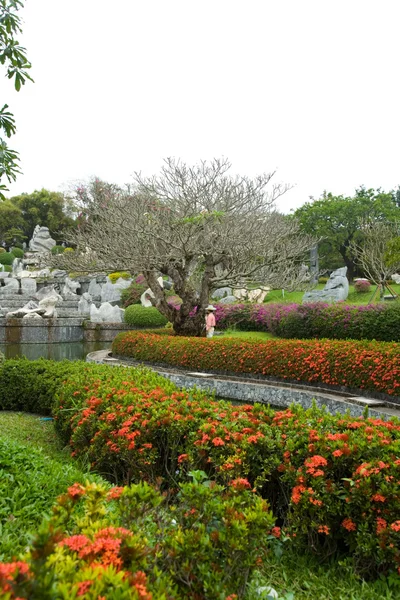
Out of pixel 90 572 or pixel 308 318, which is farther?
pixel 308 318

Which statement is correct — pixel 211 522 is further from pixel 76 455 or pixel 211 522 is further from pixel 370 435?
pixel 76 455

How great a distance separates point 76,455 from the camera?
17.3 feet

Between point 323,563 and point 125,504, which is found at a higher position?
point 125,504

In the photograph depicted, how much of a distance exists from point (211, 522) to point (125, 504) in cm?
41

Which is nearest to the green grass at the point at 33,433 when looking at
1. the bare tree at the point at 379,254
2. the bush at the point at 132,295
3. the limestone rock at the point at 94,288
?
the bare tree at the point at 379,254

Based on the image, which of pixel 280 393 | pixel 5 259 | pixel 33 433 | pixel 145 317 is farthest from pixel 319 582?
pixel 5 259

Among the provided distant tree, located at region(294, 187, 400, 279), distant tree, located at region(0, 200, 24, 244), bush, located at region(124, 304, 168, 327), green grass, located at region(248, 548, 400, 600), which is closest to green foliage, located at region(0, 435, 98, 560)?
green grass, located at region(248, 548, 400, 600)

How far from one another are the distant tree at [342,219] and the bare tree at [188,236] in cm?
2092

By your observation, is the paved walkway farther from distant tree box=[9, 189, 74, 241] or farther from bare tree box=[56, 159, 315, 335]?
distant tree box=[9, 189, 74, 241]

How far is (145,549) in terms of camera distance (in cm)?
204

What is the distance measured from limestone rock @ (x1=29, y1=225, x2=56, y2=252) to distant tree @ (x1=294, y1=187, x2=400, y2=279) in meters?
23.4

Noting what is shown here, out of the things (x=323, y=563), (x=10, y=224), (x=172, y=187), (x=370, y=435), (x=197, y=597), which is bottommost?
(x=323, y=563)

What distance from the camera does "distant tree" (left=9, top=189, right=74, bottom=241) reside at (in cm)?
5131

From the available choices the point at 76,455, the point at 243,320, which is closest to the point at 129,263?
the point at 243,320
